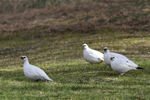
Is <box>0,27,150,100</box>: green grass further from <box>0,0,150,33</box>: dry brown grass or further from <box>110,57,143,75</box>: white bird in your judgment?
<box>0,0,150,33</box>: dry brown grass

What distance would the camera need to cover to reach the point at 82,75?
46.2 feet

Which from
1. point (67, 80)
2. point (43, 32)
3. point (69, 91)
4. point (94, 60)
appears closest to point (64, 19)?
point (43, 32)

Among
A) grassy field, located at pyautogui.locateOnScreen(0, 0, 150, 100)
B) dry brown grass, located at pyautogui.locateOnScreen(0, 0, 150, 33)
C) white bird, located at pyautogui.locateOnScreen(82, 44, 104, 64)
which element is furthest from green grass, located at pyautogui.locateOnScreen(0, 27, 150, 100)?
dry brown grass, located at pyautogui.locateOnScreen(0, 0, 150, 33)

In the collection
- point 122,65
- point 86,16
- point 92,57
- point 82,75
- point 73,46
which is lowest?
point 82,75

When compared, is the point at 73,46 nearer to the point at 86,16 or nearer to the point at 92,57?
the point at 92,57

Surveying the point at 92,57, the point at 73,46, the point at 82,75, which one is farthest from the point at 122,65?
the point at 73,46

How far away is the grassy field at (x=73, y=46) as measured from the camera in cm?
1070

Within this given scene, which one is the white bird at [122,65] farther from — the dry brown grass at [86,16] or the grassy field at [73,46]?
A: the dry brown grass at [86,16]

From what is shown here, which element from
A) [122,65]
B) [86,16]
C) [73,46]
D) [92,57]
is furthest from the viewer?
[86,16]

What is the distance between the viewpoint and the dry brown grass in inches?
1332

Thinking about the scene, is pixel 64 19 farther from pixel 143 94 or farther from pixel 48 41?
pixel 143 94

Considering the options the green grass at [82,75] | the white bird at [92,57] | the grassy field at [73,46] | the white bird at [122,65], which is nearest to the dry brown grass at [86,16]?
the grassy field at [73,46]

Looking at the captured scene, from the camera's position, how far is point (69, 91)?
1049 centimetres

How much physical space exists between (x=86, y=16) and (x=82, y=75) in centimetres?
2624
